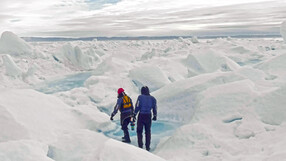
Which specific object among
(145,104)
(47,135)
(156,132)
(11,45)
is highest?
(11,45)

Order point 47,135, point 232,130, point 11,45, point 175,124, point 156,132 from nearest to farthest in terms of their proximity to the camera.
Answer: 1. point 232,130
2. point 47,135
3. point 156,132
4. point 175,124
5. point 11,45

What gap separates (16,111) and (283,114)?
17.7 feet

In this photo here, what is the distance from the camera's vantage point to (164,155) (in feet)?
17.9

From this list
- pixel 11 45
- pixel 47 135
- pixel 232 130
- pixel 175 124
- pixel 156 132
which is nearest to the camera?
pixel 232 130

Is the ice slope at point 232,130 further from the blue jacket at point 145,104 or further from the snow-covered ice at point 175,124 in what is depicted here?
the blue jacket at point 145,104

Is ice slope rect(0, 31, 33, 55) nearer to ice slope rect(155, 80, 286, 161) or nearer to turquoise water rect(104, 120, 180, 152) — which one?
turquoise water rect(104, 120, 180, 152)

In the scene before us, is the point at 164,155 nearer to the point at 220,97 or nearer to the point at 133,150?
the point at 133,150

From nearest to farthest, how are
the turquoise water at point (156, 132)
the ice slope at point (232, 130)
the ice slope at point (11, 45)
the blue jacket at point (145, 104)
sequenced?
1. the ice slope at point (232, 130)
2. the blue jacket at point (145, 104)
3. the turquoise water at point (156, 132)
4. the ice slope at point (11, 45)

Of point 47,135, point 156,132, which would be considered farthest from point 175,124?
point 47,135

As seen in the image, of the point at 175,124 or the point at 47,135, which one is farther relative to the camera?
the point at 175,124

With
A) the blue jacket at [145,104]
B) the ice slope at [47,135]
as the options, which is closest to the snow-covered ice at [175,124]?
the ice slope at [47,135]

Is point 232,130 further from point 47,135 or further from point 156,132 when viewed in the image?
point 47,135

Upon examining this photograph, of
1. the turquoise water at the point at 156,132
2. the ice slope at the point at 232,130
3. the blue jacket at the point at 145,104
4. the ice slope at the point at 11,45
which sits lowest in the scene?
the turquoise water at the point at 156,132

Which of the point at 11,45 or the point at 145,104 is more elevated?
the point at 11,45
